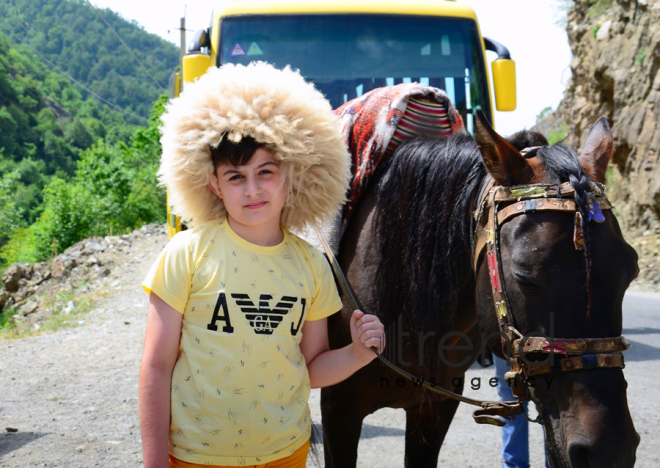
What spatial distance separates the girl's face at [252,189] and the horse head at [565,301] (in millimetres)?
613

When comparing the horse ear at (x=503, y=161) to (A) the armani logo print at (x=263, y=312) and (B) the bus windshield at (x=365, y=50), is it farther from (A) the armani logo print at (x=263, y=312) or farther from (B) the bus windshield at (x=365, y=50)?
(B) the bus windshield at (x=365, y=50)

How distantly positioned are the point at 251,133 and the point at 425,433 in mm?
1447

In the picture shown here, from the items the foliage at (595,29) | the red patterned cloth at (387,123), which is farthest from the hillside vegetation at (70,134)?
the foliage at (595,29)

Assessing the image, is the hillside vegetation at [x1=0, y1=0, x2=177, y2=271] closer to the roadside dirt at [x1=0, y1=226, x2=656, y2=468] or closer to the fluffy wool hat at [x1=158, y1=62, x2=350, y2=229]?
the fluffy wool hat at [x1=158, y1=62, x2=350, y2=229]

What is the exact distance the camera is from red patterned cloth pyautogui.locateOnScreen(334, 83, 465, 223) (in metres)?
2.32

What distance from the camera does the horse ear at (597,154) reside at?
1.83 meters

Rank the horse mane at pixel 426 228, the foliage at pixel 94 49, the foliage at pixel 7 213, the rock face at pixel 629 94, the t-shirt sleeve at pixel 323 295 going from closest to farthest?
the t-shirt sleeve at pixel 323 295 → the horse mane at pixel 426 228 → the rock face at pixel 629 94 → the foliage at pixel 7 213 → the foliage at pixel 94 49

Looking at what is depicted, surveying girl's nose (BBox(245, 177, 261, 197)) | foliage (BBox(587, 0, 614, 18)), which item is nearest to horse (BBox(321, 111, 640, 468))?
girl's nose (BBox(245, 177, 261, 197))

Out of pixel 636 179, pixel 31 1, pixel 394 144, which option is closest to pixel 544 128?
pixel 636 179

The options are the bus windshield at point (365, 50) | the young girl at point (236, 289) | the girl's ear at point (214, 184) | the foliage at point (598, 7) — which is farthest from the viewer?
the foliage at point (598, 7)

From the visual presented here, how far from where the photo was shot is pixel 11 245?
34125 mm

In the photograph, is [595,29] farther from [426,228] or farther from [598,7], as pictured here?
[426,228]

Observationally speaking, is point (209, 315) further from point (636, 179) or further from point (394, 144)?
point (636, 179)

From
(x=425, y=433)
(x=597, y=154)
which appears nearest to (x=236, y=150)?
(x=597, y=154)
